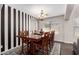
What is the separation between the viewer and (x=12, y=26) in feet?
7.15

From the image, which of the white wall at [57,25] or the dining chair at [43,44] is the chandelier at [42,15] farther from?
the dining chair at [43,44]

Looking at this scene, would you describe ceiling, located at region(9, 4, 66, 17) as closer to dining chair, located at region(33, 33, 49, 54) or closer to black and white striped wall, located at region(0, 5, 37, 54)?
black and white striped wall, located at region(0, 5, 37, 54)

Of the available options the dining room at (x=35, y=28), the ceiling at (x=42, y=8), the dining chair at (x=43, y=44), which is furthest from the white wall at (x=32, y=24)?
the dining chair at (x=43, y=44)

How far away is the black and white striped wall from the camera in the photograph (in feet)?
7.04

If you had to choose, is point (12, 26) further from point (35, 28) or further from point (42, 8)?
point (42, 8)

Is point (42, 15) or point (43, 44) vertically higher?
point (42, 15)

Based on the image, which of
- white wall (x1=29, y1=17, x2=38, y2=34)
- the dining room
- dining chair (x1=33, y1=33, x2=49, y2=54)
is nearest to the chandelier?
the dining room

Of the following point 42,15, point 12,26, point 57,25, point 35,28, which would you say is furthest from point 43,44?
point 12,26

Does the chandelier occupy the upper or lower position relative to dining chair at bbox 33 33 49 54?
upper

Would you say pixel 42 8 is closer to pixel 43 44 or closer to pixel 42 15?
pixel 42 15

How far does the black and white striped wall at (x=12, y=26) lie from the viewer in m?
2.14

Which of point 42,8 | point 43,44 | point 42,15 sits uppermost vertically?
point 42,8
